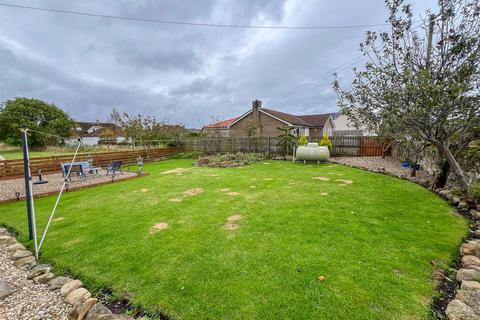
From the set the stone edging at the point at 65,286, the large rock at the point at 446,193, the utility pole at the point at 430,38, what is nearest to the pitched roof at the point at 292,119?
the large rock at the point at 446,193

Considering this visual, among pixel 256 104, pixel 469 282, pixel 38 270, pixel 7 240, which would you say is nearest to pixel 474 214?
pixel 469 282

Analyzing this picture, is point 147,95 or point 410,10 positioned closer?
point 410,10

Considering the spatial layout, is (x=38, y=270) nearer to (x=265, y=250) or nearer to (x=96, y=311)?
(x=96, y=311)

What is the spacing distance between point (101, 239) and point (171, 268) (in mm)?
1823

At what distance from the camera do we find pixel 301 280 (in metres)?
2.49

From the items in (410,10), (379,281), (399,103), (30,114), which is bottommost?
(379,281)

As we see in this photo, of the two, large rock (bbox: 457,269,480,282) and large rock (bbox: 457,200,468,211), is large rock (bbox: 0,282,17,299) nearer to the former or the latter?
large rock (bbox: 457,269,480,282)

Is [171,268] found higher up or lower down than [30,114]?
lower down

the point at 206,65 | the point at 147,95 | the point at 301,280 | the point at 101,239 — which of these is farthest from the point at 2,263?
the point at 147,95

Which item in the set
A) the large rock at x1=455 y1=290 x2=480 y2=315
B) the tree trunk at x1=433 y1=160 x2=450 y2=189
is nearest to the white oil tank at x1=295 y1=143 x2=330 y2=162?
the tree trunk at x1=433 y1=160 x2=450 y2=189

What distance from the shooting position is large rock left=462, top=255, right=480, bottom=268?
270 centimetres

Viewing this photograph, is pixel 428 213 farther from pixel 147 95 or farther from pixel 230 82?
pixel 147 95

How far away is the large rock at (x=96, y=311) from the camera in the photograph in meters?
2.14

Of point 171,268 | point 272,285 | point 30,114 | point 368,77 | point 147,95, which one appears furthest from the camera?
point 30,114
